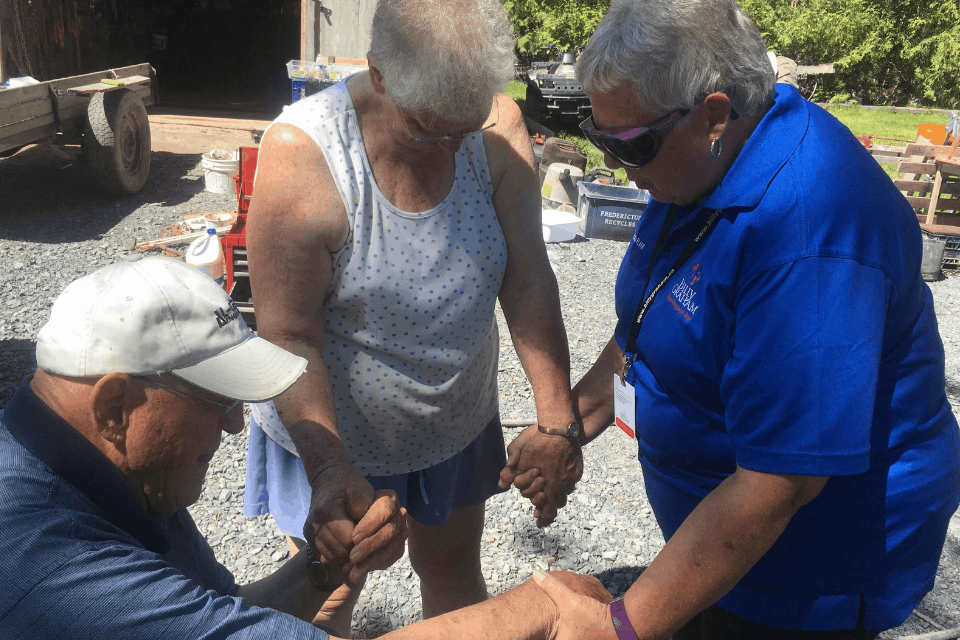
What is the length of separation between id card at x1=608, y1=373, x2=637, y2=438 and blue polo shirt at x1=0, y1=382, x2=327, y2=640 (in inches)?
38.7

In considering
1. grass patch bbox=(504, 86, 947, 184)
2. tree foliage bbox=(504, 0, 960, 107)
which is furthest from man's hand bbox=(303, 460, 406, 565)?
tree foliage bbox=(504, 0, 960, 107)

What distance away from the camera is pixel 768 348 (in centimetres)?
129

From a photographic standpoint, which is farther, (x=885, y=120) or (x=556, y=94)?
(x=885, y=120)

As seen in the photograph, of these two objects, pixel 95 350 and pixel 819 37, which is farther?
pixel 819 37

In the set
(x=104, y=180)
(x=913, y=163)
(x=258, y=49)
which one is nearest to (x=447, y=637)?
(x=104, y=180)

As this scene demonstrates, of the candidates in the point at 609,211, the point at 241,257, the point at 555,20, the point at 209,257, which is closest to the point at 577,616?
the point at 241,257

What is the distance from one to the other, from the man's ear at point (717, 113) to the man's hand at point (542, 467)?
1106 mm

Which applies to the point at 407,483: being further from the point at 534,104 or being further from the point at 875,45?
the point at 875,45

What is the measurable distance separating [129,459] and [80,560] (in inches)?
9.5

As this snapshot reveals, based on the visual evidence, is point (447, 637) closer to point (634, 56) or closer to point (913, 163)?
point (634, 56)

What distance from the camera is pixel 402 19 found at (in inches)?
67.1

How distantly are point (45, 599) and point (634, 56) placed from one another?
141 centimetres

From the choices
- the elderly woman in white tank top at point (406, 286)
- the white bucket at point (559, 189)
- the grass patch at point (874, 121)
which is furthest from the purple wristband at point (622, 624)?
the grass patch at point (874, 121)

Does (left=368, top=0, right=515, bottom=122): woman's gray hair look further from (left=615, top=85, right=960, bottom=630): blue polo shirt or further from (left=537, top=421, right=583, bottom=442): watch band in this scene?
(left=537, top=421, right=583, bottom=442): watch band
